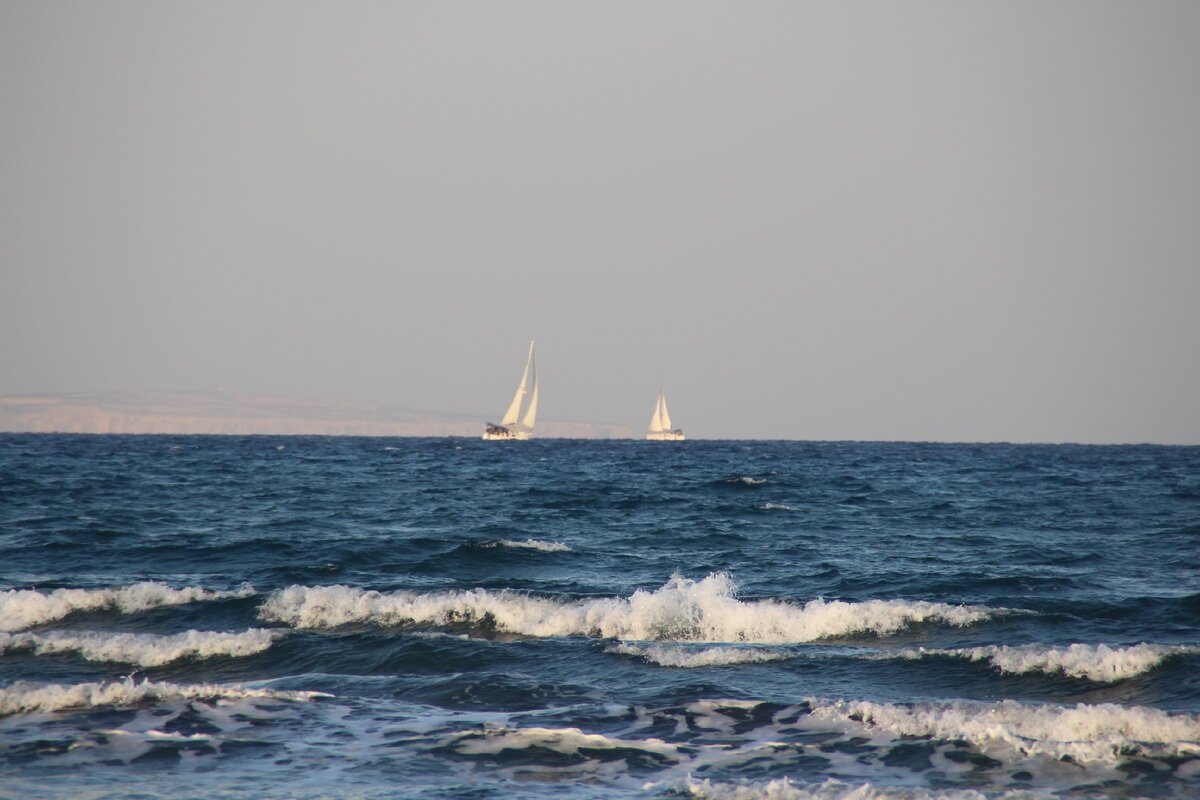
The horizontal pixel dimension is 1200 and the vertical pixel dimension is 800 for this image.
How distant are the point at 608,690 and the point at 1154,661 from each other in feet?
25.1

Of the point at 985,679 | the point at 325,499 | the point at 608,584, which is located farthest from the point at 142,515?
the point at 985,679

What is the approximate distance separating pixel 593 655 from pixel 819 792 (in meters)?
6.36

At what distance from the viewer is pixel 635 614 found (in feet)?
58.3

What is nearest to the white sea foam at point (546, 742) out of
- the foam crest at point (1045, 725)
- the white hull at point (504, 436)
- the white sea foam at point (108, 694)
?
the foam crest at point (1045, 725)

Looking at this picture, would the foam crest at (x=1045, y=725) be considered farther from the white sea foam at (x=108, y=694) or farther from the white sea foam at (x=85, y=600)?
the white sea foam at (x=85, y=600)

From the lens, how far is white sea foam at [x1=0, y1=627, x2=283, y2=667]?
49.1 feet

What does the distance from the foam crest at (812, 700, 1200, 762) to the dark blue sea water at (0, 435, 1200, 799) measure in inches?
1.4

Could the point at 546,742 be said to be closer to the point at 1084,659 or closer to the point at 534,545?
the point at 1084,659

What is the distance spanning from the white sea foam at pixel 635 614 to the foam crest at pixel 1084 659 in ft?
8.48

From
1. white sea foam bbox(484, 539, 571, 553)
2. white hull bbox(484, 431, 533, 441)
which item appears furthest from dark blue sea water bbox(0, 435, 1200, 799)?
white hull bbox(484, 431, 533, 441)

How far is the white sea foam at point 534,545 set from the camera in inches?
1032

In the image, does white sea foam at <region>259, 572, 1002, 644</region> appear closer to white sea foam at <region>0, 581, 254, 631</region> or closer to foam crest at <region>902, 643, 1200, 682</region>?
white sea foam at <region>0, 581, 254, 631</region>

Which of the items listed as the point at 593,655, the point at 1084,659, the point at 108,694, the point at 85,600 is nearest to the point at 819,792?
the point at 593,655

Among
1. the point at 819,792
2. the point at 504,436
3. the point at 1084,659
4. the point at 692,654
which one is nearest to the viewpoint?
the point at 819,792
